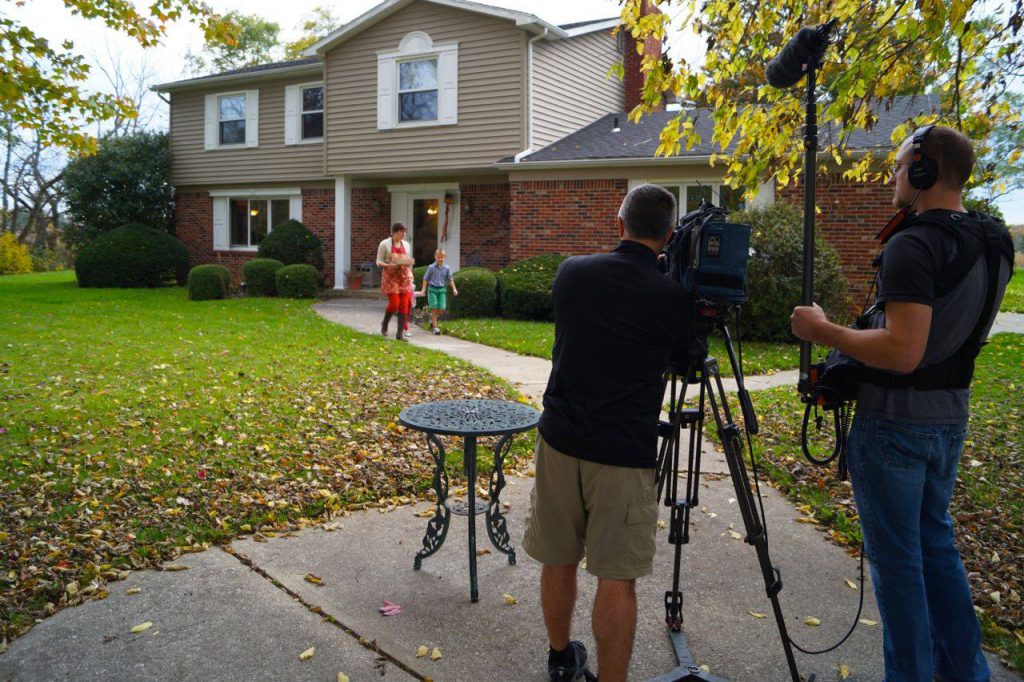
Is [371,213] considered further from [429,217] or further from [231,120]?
[231,120]

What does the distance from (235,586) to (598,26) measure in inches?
689

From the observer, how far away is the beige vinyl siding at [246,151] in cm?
2023

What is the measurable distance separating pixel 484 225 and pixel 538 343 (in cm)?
775

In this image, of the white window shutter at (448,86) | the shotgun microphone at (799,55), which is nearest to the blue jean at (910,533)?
the shotgun microphone at (799,55)

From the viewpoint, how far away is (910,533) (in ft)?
8.17

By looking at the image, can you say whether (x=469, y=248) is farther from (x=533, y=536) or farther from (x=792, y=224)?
(x=533, y=536)

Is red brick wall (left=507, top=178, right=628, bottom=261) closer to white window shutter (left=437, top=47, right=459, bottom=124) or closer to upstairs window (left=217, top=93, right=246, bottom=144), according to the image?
white window shutter (left=437, top=47, right=459, bottom=124)

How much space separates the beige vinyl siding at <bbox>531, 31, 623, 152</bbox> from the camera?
1673cm

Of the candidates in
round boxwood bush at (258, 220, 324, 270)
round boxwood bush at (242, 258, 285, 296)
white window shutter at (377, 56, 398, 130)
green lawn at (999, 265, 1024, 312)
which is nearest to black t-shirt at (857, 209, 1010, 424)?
green lawn at (999, 265, 1024, 312)

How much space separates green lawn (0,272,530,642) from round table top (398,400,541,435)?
4.02 ft

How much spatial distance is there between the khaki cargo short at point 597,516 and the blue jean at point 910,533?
72 centimetres

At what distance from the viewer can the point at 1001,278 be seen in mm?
2484

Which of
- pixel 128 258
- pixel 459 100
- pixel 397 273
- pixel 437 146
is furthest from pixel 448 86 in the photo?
pixel 128 258

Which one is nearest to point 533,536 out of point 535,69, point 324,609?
point 324,609
